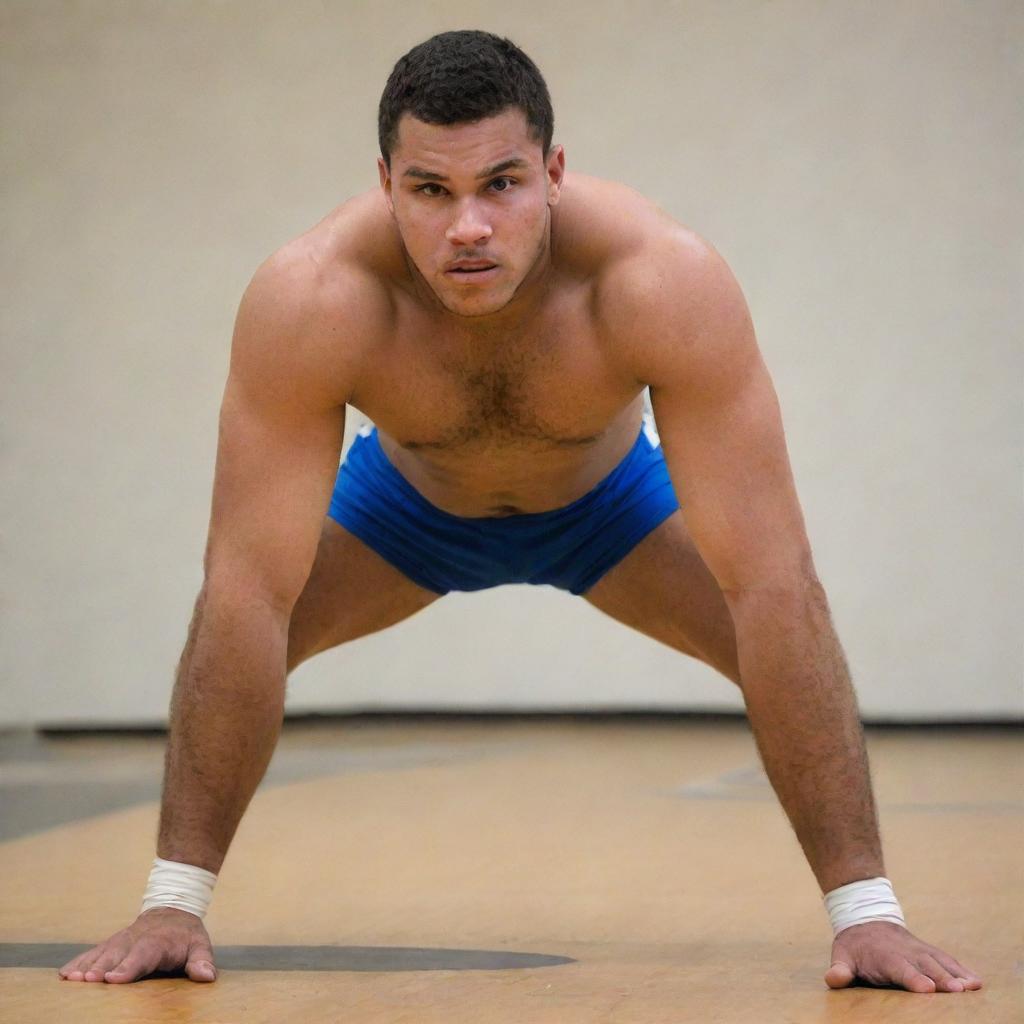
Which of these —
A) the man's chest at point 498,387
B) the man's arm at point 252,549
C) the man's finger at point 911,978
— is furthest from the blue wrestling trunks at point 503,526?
the man's finger at point 911,978

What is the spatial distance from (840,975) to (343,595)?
932 millimetres

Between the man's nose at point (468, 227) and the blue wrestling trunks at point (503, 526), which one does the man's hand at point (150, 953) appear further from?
the man's nose at point (468, 227)

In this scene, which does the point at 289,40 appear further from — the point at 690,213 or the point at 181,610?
the point at 181,610

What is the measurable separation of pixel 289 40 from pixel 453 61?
3.69 m

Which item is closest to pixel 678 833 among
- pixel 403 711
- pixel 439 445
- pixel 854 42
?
pixel 439 445

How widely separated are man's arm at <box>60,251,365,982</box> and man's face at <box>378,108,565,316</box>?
151 millimetres

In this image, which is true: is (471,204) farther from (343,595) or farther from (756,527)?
(343,595)

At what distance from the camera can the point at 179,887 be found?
1918mm

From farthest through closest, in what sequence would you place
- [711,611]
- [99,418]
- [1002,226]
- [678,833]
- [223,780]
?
[99,418], [1002,226], [678,833], [711,611], [223,780]

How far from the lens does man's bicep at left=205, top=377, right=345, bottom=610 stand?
1.95 m

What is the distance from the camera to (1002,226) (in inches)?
200

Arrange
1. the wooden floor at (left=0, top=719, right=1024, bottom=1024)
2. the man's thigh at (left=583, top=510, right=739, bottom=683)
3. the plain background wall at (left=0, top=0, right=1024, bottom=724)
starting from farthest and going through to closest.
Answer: the plain background wall at (left=0, top=0, right=1024, bottom=724) → the man's thigh at (left=583, top=510, right=739, bottom=683) → the wooden floor at (left=0, top=719, right=1024, bottom=1024)

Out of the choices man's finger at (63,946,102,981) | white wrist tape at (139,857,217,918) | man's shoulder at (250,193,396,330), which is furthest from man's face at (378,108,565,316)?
man's finger at (63,946,102,981)

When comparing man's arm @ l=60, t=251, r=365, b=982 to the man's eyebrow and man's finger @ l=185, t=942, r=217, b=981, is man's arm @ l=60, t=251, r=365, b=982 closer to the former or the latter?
man's finger @ l=185, t=942, r=217, b=981
